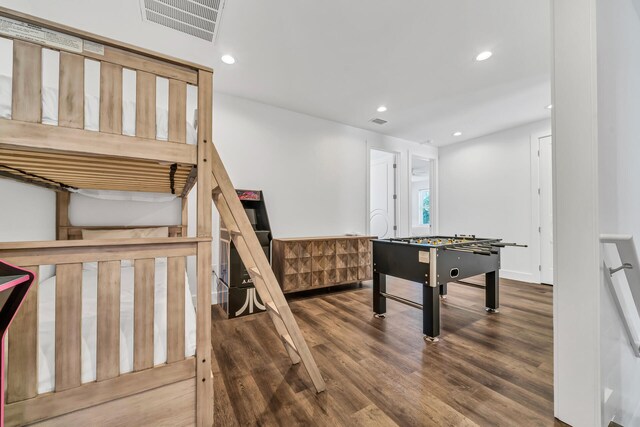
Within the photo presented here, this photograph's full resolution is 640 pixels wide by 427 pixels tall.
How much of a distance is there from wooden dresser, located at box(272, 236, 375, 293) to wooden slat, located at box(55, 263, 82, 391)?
2.44 m

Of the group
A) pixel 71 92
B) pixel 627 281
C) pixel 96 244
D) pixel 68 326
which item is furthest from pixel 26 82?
pixel 627 281

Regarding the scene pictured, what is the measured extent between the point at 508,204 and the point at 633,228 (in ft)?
10.1

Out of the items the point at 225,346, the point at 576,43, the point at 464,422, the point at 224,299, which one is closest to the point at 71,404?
the point at 225,346

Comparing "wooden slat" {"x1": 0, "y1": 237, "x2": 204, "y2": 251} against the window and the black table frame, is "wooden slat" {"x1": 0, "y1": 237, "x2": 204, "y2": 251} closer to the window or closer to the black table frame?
the black table frame

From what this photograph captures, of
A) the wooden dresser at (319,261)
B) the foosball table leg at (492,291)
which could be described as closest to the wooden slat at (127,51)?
the wooden dresser at (319,261)

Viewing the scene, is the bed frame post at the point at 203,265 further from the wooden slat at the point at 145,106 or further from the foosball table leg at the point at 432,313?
the foosball table leg at the point at 432,313

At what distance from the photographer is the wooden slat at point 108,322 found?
3.26ft

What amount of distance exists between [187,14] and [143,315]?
2211 mm

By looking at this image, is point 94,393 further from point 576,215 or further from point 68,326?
point 576,215

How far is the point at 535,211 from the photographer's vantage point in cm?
430

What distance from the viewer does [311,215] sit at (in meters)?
4.09

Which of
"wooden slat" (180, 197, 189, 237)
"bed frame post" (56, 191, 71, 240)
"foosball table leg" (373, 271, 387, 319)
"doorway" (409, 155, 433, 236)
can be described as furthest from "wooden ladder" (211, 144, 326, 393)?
"doorway" (409, 155, 433, 236)

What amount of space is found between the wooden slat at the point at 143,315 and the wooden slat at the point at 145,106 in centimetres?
53

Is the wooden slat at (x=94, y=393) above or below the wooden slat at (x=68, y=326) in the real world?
below
